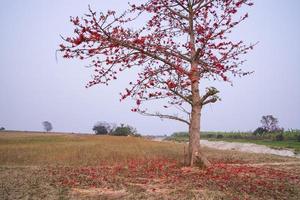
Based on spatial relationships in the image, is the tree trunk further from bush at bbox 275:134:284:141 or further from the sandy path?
bush at bbox 275:134:284:141

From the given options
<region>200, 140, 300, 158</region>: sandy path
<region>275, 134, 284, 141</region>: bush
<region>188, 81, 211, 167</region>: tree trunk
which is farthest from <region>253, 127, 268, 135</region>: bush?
<region>188, 81, 211, 167</region>: tree trunk

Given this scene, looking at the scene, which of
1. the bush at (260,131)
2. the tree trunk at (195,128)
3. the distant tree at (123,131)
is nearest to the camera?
the tree trunk at (195,128)

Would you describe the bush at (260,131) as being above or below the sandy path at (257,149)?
above

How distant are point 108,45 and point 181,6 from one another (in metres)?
4.70

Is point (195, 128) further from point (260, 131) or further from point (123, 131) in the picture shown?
point (260, 131)

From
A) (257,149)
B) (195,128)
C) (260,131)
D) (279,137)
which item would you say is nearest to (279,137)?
(279,137)

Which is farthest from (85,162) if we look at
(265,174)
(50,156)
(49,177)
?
(265,174)

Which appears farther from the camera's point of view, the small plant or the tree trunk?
the small plant

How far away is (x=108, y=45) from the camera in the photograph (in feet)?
40.9

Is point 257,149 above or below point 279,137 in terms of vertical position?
below

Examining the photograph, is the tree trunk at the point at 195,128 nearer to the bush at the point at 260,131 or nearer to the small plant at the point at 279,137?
the small plant at the point at 279,137

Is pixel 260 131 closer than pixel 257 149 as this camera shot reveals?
No

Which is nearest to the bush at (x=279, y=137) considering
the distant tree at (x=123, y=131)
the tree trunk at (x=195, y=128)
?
the distant tree at (x=123, y=131)

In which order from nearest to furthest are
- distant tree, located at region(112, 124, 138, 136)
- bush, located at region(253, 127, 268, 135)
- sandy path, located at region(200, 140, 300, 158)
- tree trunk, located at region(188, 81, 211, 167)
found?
tree trunk, located at region(188, 81, 211, 167), sandy path, located at region(200, 140, 300, 158), distant tree, located at region(112, 124, 138, 136), bush, located at region(253, 127, 268, 135)
